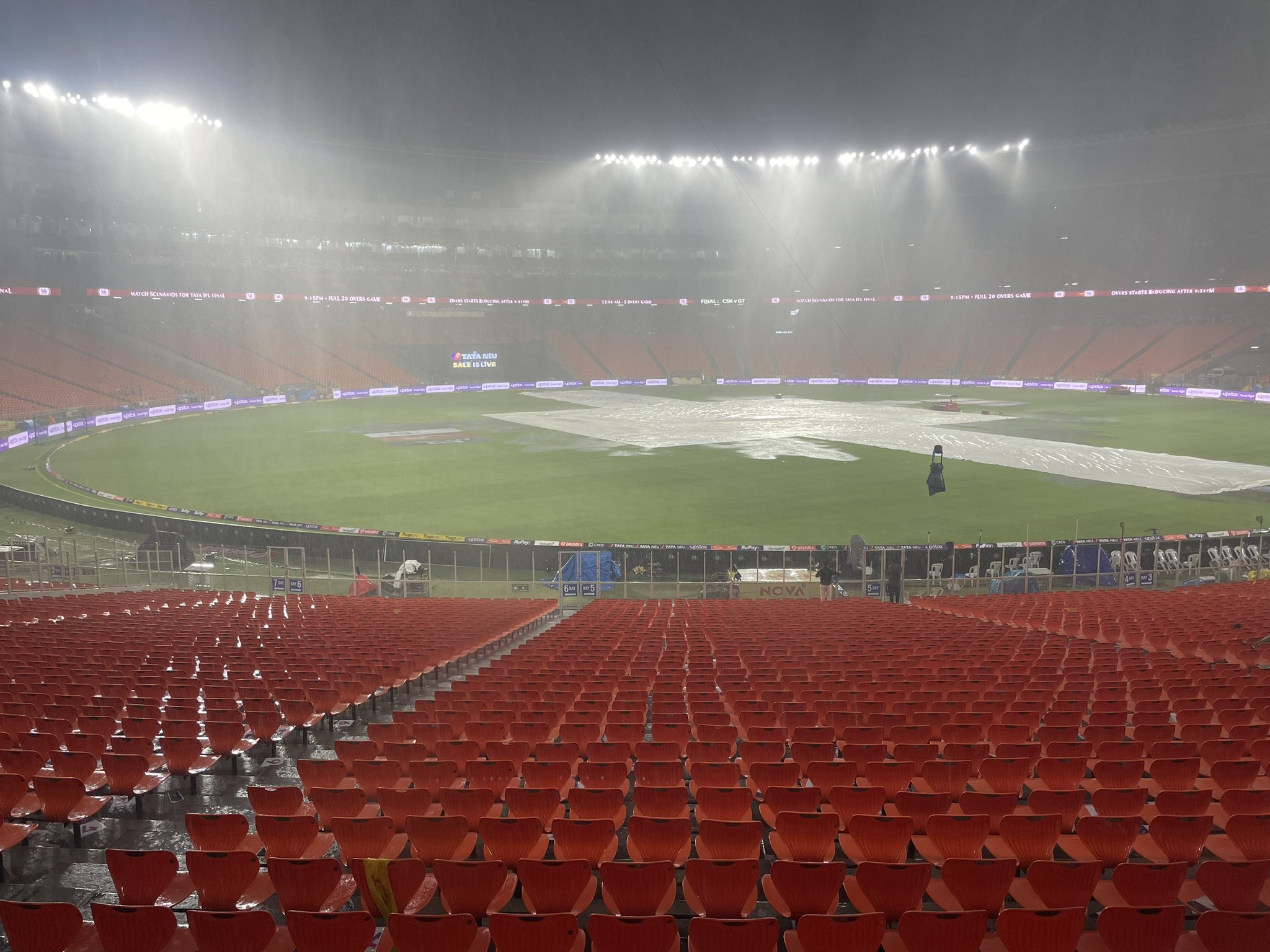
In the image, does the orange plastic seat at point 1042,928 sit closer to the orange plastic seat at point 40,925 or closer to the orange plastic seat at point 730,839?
the orange plastic seat at point 730,839

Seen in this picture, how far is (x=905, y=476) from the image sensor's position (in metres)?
36.0

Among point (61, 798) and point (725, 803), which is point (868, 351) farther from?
point (61, 798)

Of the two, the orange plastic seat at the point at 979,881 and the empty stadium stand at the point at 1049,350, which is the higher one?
the empty stadium stand at the point at 1049,350

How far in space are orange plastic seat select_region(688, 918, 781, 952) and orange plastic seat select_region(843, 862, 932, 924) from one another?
82 centimetres

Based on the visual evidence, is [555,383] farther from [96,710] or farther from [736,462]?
[96,710]

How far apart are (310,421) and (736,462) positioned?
31000 mm

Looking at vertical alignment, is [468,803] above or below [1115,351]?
below

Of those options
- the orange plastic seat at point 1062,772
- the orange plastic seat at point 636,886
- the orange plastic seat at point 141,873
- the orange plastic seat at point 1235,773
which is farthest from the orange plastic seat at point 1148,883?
the orange plastic seat at point 141,873

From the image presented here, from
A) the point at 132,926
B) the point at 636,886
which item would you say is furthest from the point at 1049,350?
the point at 132,926

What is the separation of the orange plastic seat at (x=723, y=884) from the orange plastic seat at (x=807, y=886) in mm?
142

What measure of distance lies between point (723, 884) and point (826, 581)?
1757 centimetres

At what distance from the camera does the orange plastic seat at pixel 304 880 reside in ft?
15.4

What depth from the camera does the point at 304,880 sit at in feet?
15.5

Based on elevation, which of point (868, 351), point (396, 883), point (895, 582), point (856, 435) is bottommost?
point (895, 582)
